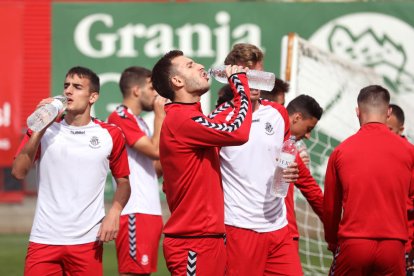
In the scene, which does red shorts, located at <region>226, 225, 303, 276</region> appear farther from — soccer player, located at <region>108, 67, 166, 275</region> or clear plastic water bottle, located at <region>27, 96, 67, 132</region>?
soccer player, located at <region>108, 67, 166, 275</region>

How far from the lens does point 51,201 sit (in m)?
7.01

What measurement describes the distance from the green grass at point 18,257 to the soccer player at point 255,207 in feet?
15.5

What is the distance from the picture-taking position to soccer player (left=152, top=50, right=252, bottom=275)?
20.6 ft

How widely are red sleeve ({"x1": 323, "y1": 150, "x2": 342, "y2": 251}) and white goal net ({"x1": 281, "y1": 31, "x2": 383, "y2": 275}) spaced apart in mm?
3213

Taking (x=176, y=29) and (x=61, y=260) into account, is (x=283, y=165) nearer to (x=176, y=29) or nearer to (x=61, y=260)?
(x=61, y=260)

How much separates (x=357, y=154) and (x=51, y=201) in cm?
216

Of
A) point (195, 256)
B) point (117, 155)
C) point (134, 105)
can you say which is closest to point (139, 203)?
point (134, 105)

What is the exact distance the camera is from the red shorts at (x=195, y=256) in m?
6.26

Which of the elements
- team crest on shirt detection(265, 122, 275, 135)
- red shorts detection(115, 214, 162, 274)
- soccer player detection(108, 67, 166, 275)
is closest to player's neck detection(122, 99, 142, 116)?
soccer player detection(108, 67, 166, 275)

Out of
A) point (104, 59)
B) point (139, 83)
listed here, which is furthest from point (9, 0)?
point (139, 83)

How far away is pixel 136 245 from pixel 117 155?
1.69m

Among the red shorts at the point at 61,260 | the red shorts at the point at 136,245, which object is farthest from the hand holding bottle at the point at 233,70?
the red shorts at the point at 136,245

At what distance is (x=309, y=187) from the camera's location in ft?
24.3

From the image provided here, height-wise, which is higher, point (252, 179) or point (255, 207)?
point (252, 179)
